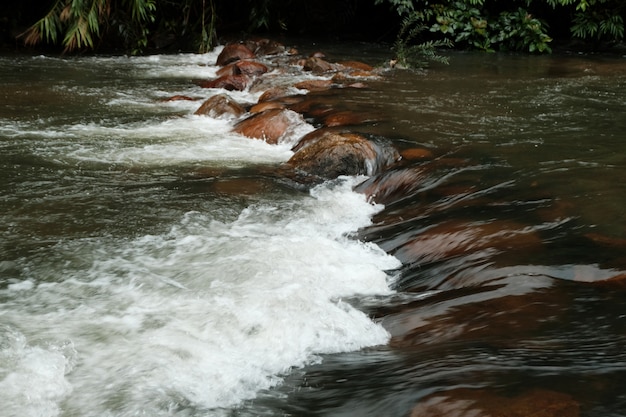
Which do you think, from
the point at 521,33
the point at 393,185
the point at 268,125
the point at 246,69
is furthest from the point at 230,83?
the point at 521,33

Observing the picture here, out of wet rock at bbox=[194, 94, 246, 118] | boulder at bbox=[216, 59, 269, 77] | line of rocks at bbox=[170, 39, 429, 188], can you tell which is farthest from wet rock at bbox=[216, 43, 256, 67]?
wet rock at bbox=[194, 94, 246, 118]

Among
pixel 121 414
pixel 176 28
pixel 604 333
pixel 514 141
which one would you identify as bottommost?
pixel 121 414

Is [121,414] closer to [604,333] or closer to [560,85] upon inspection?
[604,333]

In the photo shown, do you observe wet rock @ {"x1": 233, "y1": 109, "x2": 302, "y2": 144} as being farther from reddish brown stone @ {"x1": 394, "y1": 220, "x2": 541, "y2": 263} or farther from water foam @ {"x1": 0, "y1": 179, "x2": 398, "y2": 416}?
reddish brown stone @ {"x1": 394, "y1": 220, "x2": 541, "y2": 263}

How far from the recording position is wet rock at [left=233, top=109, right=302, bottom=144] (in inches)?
251

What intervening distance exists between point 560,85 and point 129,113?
4.95 metres

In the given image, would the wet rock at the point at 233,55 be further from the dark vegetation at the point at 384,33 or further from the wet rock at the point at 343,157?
the wet rock at the point at 343,157

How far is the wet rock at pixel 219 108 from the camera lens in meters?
7.14

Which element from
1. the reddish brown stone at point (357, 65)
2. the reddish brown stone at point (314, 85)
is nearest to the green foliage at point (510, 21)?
the reddish brown stone at point (357, 65)

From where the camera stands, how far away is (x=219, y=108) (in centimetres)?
715

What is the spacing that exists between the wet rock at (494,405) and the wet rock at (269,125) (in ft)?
14.3

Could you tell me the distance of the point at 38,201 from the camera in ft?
14.5

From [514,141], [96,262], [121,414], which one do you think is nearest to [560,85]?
[514,141]

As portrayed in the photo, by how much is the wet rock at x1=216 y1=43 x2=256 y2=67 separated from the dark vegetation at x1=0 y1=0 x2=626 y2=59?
47.2 inches
